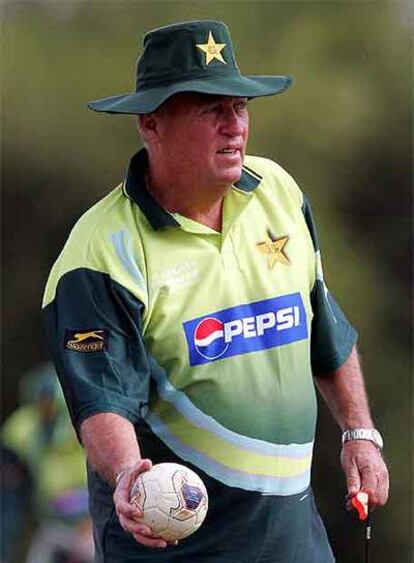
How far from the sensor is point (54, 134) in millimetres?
11609

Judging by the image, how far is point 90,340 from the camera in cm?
539

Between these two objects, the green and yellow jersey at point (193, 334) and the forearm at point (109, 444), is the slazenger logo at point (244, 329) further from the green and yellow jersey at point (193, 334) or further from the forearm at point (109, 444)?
the forearm at point (109, 444)

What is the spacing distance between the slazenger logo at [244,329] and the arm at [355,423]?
0.41 metres

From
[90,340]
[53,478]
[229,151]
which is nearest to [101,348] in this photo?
[90,340]

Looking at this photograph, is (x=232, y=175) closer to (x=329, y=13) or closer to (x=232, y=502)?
(x=232, y=502)

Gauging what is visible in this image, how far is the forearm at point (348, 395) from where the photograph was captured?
19.7 feet

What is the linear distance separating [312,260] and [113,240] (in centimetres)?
74

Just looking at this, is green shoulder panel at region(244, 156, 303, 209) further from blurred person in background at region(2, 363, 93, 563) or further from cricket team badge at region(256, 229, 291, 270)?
blurred person in background at region(2, 363, 93, 563)

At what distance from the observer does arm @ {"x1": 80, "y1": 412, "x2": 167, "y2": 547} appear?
16.1ft

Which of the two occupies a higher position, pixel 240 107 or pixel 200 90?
pixel 200 90

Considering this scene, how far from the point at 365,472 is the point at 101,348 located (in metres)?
1.07

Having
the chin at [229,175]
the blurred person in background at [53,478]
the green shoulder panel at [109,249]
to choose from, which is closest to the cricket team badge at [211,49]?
the chin at [229,175]

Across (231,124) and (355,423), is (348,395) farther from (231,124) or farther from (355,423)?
(231,124)

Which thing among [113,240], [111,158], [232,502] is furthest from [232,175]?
[111,158]
